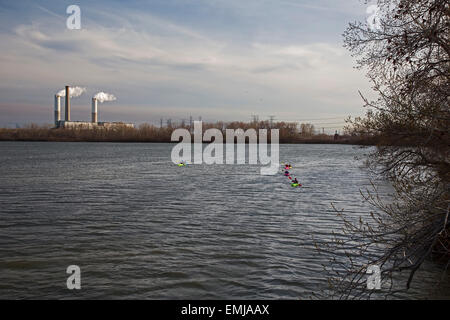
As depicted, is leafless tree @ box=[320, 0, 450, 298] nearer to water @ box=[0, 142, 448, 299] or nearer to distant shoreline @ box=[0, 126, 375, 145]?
water @ box=[0, 142, 448, 299]

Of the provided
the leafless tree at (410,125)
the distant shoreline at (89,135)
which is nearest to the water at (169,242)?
the leafless tree at (410,125)

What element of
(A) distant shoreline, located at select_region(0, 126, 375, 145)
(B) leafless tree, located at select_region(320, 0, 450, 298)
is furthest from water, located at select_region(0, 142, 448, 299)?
(A) distant shoreline, located at select_region(0, 126, 375, 145)

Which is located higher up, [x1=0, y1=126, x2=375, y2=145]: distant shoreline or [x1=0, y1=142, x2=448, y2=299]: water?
[x1=0, y1=126, x2=375, y2=145]: distant shoreline

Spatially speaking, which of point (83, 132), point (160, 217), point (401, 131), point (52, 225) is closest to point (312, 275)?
point (401, 131)

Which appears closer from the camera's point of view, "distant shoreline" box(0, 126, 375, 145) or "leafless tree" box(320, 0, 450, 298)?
"leafless tree" box(320, 0, 450, 298)

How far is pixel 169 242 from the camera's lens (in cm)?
1064

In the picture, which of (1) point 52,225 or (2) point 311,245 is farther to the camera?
(1) point 52,225

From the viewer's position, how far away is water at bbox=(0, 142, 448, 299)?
7668 millimetres

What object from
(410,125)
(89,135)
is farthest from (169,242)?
(89,135)

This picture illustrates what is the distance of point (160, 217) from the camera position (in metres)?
14.0

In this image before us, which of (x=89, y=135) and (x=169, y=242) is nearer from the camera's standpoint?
(x=169, y=242)

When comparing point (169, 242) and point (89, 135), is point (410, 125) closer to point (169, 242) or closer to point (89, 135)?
point (169, 242)
